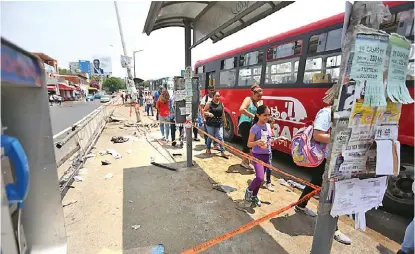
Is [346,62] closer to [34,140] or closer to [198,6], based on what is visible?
[34,140]

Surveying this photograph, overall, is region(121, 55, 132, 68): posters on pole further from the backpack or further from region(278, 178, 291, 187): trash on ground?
the backpack

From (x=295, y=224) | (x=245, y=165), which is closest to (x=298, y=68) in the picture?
(x=245, y=165)

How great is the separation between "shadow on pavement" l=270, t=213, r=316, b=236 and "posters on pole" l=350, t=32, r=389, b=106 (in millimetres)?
2109

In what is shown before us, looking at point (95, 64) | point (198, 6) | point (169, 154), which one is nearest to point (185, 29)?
point (198, 6)

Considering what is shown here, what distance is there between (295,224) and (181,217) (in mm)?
1546

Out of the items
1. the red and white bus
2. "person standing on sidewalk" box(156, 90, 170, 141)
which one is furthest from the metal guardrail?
the red and white bus

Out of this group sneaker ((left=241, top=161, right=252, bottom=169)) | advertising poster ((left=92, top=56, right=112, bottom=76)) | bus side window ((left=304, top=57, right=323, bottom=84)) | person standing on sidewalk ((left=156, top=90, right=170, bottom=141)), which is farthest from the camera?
advertising poster ((left=92, top=56, right=112, bottom=76))

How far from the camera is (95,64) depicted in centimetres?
5584

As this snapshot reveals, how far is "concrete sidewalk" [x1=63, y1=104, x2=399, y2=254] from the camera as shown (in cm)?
267

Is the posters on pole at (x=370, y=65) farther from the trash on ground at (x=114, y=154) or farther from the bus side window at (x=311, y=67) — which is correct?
the trash on ground at (x=114, y=154)

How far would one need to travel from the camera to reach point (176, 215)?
3254mm

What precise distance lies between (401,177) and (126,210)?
13.5ft

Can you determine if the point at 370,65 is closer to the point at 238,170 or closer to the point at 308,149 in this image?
the point at 308,149

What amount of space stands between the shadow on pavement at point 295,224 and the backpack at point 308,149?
37.1 inches
